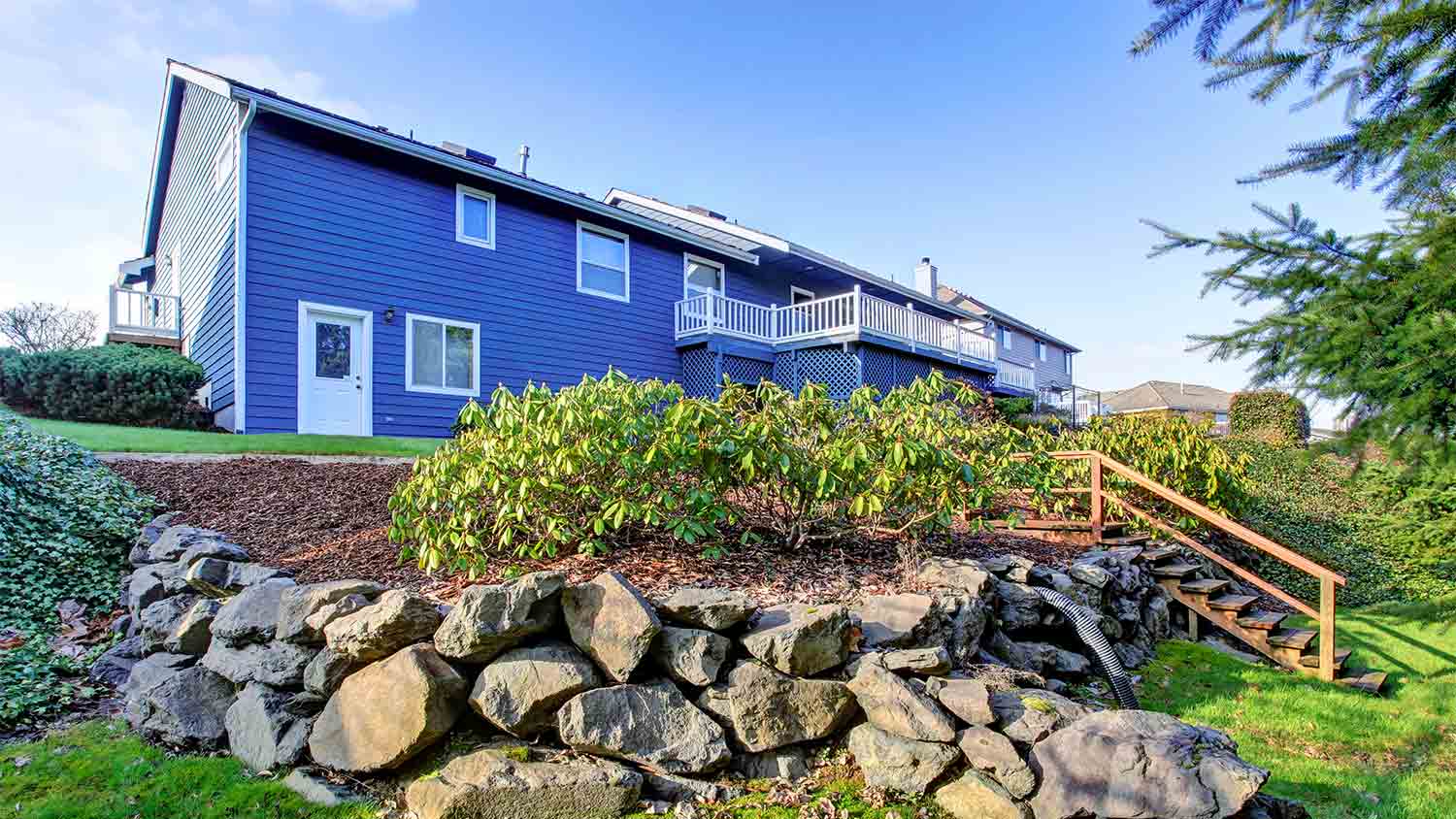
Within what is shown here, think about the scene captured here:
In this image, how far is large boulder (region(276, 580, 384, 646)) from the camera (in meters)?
3.46

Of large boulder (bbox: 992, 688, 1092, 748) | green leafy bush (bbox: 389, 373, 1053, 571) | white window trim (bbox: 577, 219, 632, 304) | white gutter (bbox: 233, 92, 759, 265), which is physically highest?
white gutter (bbox: 233, 92, 759, 265)

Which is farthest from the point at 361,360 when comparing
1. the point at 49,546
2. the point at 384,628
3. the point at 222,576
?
the point at 384,628

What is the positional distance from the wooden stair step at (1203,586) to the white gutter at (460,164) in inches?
435

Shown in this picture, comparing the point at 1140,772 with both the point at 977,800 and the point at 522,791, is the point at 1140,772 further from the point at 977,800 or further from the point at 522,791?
the point at 522,791

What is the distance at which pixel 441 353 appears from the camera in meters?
11.6

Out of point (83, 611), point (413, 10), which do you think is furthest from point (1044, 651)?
point (413, 10)

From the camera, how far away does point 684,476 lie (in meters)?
4.56

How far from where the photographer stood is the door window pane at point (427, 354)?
11312mm

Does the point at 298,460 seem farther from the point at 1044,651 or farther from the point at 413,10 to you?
the point at 1044,651

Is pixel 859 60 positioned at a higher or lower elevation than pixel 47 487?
higher

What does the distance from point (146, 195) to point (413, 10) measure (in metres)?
11.8

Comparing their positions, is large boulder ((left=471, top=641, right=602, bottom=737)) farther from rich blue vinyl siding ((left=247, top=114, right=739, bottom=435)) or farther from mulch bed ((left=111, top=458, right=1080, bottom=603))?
rich blue vinyl siding ((left=247, top=114, right=739, bottom=435))

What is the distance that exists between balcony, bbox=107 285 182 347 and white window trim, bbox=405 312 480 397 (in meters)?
5.79

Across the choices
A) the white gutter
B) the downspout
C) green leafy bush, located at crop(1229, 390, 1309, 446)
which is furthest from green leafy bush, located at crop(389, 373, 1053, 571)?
green leafy bush, located at crop(1229, 390, 1309, 446)
